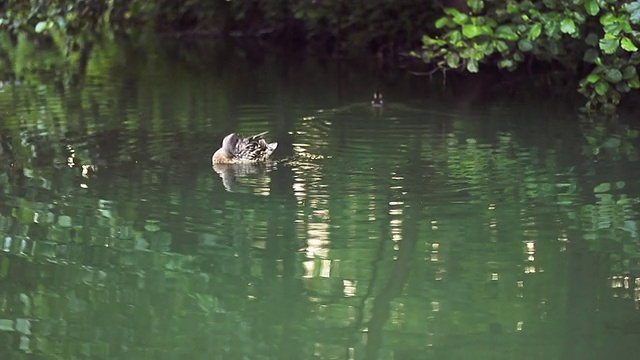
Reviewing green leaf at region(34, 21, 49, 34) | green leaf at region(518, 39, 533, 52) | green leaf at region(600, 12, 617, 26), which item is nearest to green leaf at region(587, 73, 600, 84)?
green leaf at region(518, 39, 533, 52)

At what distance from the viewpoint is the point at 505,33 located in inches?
426

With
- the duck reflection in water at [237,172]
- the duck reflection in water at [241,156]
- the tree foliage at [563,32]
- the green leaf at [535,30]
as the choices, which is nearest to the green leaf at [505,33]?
the tree foliage at [563,32]

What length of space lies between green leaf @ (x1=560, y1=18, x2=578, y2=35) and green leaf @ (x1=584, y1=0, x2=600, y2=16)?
21 cm

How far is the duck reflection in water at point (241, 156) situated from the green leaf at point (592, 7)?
3.24 m

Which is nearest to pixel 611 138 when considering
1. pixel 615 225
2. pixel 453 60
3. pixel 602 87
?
pixel 602 87

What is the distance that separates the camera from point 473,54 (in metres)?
11.3

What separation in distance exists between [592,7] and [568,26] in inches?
12.3

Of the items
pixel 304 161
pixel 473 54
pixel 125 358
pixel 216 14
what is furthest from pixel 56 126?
pixel 216 14

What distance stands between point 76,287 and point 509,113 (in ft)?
24.5

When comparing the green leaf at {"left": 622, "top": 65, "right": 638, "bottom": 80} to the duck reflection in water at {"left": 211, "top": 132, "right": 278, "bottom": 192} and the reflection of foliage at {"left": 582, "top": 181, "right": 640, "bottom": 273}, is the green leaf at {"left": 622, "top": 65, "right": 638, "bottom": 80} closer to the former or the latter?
the reflection of foliage at {"left": 582, "top": 181, "right": 640, "bottom": 273}

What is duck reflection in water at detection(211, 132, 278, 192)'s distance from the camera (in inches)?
339

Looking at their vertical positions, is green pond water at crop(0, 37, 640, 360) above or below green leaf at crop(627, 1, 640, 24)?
below

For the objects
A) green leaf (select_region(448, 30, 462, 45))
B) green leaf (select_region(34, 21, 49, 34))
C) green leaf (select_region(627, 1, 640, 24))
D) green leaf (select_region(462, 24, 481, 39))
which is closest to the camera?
green leaf (select_region(627, 1, 640, 24))

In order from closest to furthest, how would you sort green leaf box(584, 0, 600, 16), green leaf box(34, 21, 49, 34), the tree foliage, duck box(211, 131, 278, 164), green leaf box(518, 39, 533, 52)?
duck box(211, 131, 278, 164)
green leaf box(584, 0, 600, 16)
the tree foliage
green leaf box(34, 21, 49, 34)
green leaf box(518, 39, 533, 52)
